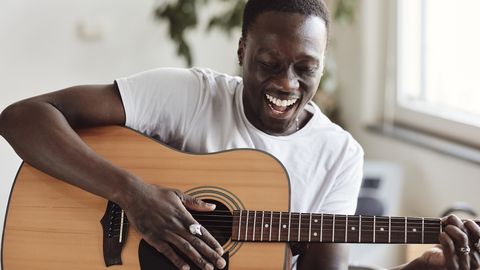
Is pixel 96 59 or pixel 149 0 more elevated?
pixel 149 0

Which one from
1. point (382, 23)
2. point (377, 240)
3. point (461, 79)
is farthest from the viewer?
point (382, 23)

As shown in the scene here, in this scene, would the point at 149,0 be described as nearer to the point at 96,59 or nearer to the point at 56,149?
the point at 96,59

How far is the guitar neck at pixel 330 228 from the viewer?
126 centimetres

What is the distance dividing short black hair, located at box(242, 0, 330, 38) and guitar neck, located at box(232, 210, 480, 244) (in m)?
0.41

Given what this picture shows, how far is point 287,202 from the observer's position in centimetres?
136

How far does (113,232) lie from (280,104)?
44 centimetres

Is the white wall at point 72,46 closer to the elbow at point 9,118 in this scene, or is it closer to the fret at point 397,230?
the elbow at point 9,118

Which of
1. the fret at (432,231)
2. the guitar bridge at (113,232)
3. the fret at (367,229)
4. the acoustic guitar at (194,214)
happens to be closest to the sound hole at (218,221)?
the acoustic guitar at (194,214)

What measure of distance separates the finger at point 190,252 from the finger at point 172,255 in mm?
19

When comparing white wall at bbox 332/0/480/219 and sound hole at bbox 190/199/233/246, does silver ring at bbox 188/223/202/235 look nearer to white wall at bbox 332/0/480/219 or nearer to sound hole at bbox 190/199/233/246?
sound hole at bbox 190/199/233/246

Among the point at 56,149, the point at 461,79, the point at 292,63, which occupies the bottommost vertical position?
the point at 461,79

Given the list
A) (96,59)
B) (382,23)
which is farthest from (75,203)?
(382,23)

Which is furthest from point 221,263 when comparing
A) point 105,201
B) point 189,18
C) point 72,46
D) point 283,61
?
point 72,46

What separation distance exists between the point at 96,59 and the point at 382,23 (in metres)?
1.16
